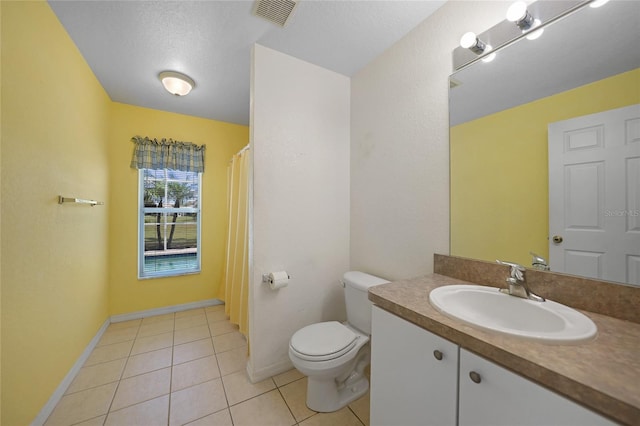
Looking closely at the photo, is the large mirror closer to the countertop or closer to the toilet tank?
the countertop

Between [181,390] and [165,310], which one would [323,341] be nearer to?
[181,390]

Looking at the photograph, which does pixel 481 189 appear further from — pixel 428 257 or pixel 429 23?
pixel 429 23

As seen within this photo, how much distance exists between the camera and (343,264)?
2090 millimetres

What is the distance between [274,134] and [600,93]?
1.66 metres

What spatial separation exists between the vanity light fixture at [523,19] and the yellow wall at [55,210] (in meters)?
2.29

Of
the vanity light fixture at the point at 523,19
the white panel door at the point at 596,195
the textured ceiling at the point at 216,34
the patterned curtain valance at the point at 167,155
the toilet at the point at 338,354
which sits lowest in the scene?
the toilet at the point at 338,354

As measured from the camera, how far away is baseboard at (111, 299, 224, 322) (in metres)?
2.59

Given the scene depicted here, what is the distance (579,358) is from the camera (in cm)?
57

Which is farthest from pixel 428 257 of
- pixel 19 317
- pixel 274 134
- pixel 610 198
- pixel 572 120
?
pixel 19 317

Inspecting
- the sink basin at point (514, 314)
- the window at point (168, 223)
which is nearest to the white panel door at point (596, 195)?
→ the sink basin at point (514, 314)

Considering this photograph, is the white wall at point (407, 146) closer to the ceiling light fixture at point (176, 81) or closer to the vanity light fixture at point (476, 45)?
the vanity light fixture at point (476, 45)

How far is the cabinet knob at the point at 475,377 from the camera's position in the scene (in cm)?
66

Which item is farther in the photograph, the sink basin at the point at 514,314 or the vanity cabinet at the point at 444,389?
the sink basin at the point at 514,314

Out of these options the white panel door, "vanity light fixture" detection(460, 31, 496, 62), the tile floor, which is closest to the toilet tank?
the tile floor
